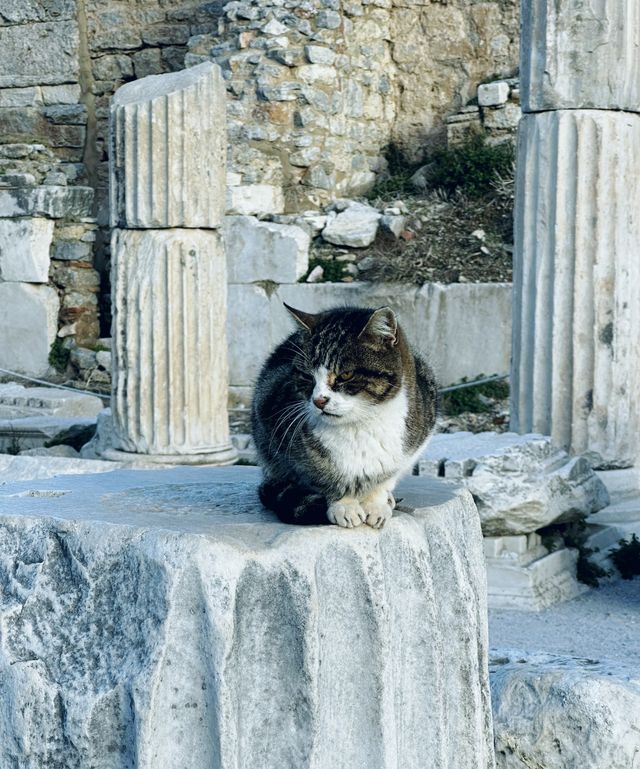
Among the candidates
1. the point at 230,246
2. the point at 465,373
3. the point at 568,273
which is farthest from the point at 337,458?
the point at 230,246

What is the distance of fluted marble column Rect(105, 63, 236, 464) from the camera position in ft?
22.3

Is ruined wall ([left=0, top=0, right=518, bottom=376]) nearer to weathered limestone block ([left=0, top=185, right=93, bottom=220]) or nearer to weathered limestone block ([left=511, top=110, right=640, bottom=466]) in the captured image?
weathered limestone block ([left=0, top=185, right=93, bottom=220])

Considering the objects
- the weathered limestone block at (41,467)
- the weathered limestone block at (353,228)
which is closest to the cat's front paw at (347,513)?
the weathered limestone block at (41,467)

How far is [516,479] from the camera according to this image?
19.2 ft

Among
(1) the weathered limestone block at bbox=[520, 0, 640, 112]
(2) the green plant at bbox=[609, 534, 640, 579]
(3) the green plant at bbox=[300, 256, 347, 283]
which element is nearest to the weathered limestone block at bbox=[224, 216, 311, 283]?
(3) the green plant at bbox=[300, 256, 347, 283]

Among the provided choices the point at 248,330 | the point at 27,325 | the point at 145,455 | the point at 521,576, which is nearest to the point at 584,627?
the point at 521,576

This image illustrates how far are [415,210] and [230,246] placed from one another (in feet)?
5.29

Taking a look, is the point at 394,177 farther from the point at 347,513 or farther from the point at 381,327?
the point at 347,513

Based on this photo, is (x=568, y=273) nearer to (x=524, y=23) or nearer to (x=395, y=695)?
(x=524, y=23)

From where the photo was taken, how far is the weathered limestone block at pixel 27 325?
11289 millimetres

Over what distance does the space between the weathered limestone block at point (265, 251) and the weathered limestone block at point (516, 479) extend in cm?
436

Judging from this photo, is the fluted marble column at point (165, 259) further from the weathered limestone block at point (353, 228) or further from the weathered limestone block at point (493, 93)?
the weathered limestone block at point (493, 93)

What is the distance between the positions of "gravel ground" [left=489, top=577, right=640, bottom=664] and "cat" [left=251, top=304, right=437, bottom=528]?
218 cm

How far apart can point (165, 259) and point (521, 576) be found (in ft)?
8.55
